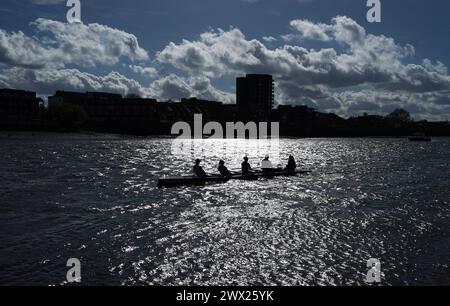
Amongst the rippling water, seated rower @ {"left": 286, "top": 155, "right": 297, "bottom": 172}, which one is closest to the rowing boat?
the rippling water

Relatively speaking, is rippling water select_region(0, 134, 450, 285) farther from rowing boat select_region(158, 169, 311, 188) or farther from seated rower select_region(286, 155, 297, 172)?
seated rower select_region(286, 155, 297, 172)

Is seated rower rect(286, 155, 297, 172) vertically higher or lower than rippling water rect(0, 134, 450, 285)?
higher

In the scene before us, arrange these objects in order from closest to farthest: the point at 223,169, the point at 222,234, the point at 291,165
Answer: the point at 222,234 → the point at 223,169 → the point at 291,165

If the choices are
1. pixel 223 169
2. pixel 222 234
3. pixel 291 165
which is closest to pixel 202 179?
pixel 223 169

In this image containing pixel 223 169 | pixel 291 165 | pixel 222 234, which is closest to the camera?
pixel 222 234

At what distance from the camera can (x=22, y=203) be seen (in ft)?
98.0

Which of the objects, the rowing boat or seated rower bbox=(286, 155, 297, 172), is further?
seated rower bbox=(286, 155, 297, 172)

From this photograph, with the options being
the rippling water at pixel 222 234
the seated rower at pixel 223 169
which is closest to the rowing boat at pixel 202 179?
the seated rower at pixel 223 169

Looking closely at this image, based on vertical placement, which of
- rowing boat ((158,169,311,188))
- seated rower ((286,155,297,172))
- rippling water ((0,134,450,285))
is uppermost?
seated rower ((286,155,297,172))

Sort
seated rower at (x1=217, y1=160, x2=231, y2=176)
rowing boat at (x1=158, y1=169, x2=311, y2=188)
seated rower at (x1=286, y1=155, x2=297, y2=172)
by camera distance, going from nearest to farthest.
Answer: rowing boat at (x1=158, y1=169, x2=311, y2=188) < seated rower at (x1=217, y1=160, x2=231, y2=176) < seated rower at (x1=286, y1=155, x2=297, y2=172)

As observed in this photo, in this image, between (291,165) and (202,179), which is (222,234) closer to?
(202,179)

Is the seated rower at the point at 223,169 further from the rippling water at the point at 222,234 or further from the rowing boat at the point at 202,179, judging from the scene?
the rippling water at the point at 222,234

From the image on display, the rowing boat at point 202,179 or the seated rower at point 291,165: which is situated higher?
the seated rower at point 291,165
